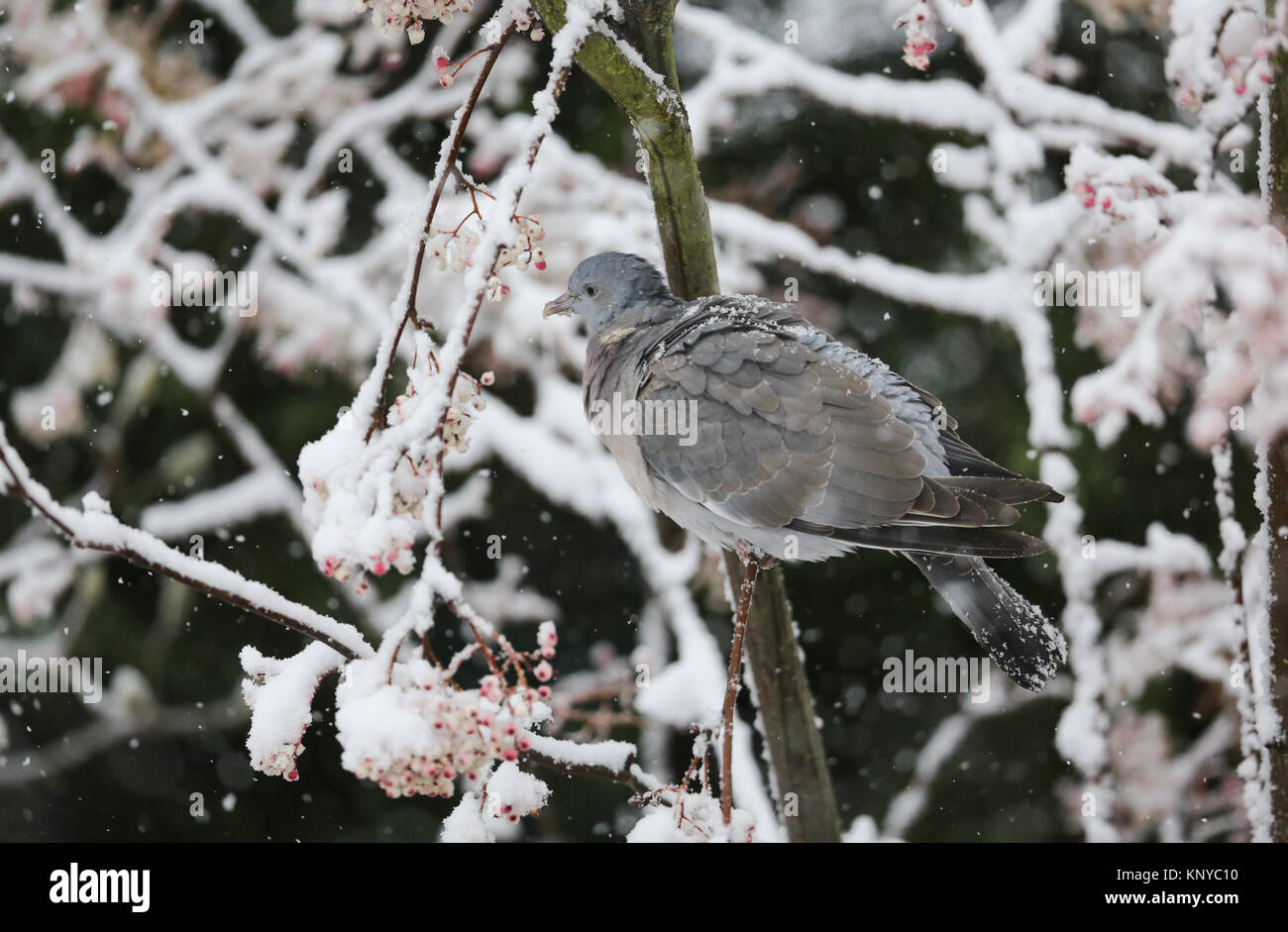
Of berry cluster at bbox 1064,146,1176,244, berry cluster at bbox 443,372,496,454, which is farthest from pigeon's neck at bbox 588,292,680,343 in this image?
berry cluster at bbox 1064,146,1176,244

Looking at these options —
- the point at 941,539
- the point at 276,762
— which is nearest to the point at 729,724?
the point at 941,539

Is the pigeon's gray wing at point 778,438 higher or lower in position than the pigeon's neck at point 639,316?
lower

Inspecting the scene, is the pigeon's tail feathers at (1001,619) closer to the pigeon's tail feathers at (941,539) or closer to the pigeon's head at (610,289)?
the pigeon's tail feathers at (941,539)

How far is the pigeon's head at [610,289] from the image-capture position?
1.14 meters

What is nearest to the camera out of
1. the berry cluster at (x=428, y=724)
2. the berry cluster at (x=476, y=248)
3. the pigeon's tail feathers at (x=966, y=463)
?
the berry cluster at (x=428, y=724)

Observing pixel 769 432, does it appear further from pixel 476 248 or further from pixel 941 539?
pixel 476 248

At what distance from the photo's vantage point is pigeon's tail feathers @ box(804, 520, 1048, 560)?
877 mm

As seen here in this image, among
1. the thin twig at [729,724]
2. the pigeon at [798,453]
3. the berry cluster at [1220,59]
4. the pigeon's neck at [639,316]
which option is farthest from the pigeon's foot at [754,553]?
the berry cluster at [1220,59]

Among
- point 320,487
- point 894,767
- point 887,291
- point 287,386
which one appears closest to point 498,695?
point 320,487

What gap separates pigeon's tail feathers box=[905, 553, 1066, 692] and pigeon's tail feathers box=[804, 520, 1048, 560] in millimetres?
118

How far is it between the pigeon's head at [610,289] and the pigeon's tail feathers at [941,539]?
318mm

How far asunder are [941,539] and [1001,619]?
16 cm

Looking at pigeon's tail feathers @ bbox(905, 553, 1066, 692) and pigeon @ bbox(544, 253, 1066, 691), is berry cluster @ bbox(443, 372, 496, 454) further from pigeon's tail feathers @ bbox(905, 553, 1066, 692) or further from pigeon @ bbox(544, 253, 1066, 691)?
pigeon's tail feathers @ bbox(905, 553, 1066, 692)

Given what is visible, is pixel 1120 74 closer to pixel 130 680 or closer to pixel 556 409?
pixel 556 409
